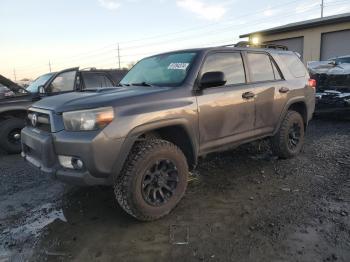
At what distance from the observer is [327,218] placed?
3736 millimetres

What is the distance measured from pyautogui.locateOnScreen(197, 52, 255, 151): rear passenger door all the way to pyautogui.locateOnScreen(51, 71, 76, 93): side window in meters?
5.19

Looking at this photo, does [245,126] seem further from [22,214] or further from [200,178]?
[22,214]

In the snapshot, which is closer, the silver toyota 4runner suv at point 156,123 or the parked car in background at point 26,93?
the silver toyota 4runner suv at point 156,123

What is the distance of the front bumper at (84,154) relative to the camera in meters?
3.29

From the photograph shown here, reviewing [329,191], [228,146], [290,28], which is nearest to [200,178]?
[228,146]

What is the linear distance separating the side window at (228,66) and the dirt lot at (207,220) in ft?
4.64

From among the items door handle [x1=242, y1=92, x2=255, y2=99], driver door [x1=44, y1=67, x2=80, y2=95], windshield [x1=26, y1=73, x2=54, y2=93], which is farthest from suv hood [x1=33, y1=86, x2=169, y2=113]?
windshield [x1=26, y1=73, x2=54, y2=93]

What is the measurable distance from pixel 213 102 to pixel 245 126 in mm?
771

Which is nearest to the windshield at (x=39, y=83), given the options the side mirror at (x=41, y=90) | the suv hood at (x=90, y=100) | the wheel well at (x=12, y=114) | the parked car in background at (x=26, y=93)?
the parked car in background at (x=26, y=93)

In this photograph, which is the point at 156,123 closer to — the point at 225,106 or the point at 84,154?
the point at 84,154

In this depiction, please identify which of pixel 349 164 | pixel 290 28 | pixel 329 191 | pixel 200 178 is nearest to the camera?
pixel 329 191

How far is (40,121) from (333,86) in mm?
7976

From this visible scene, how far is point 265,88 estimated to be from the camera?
5.10 meters

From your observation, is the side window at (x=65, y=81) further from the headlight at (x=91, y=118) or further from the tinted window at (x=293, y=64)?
the headlight at (x=91, y=118)
